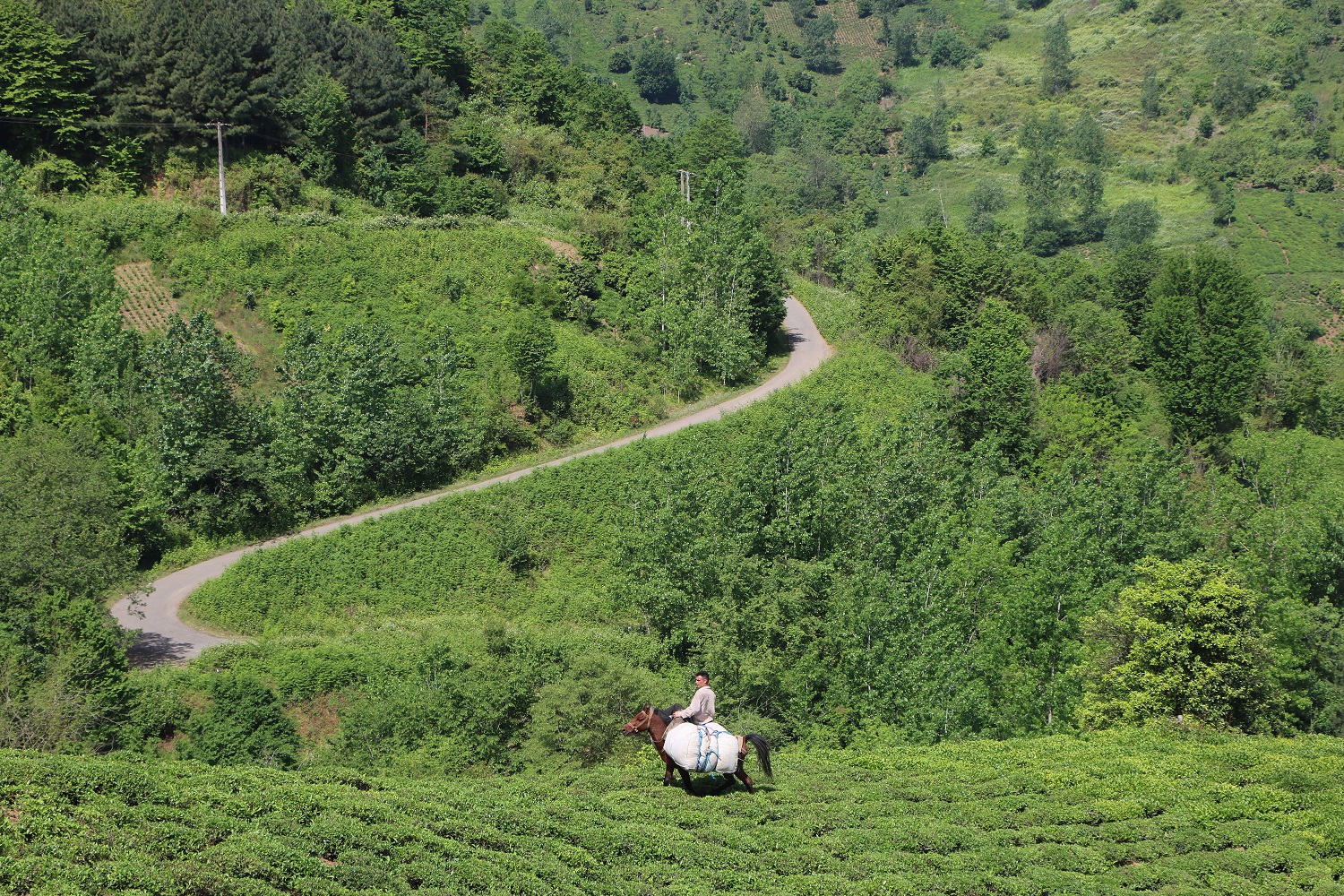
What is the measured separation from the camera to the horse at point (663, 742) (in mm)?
19969

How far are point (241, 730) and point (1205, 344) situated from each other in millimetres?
61375

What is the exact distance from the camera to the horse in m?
20.0

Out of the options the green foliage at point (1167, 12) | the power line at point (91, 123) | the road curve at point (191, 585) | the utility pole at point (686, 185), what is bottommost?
the road curve at point (191, 585)

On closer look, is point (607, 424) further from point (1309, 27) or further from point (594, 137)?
point (1309, 27)

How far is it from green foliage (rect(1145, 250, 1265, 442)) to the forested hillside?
31cm

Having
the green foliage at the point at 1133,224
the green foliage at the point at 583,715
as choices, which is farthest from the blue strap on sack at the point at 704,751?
the green foliage at the point at 1133,224

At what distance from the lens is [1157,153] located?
486 ft

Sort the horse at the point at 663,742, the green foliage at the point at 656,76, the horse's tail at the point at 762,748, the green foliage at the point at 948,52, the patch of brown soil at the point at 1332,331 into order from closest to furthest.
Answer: the horse at the point at 663,742 → the horse's tail at the point at 762,748 → the patch of brown soil at the point at 1332,331 → the green foliage at the point at 656,76 → the green foliage at the point at 948,52

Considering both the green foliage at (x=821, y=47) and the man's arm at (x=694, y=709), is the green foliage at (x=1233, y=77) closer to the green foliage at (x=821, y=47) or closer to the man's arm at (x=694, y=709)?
the green foliage at (x=821, y=47)

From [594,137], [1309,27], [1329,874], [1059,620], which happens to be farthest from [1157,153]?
[1329,874]

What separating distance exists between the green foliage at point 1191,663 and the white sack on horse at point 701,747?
16.3m

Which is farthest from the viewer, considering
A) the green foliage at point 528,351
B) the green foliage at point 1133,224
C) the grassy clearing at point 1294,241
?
A: the green foliage at point 1133,224

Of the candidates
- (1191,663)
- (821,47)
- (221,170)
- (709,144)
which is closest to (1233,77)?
(821,47)

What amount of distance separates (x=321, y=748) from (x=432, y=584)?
421 inches
